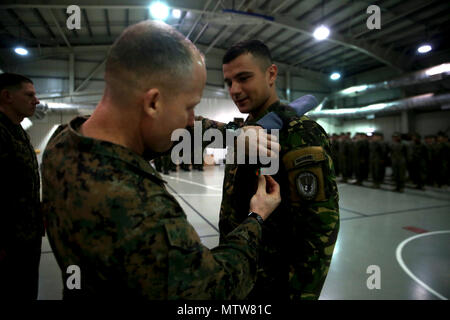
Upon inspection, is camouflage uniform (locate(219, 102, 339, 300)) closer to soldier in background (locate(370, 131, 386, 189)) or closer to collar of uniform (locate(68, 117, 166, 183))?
collar of uniform (locate(68, 117, 166, 183))

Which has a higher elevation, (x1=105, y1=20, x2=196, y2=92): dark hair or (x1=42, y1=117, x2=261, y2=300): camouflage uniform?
(x1=105, y1=20, x2=196, y2=92): dark hair

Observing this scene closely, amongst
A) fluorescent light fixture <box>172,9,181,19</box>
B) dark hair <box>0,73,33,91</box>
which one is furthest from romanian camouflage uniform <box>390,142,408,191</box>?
fluorescent light fixture <box>172,9,181,19</box>

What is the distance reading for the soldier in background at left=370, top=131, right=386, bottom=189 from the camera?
8.75m

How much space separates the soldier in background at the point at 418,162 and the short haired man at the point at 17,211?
10448mm

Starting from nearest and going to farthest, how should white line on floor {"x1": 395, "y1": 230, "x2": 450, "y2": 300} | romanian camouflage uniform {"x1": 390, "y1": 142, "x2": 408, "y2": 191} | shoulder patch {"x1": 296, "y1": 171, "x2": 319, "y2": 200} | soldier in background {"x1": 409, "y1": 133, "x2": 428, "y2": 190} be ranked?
shoulder patch {"x1": 296, "y1": 171, "x2": 319, "y2": 200} → white line on floor {"x1": 395, "y1": 230, "x2": 450, "y2": 300} → romanian camouflage uniform {"x1": 390, "y1": 142, "x2": 408, "y2": 191} → soldier in background {"x1": 409, "y1": 133, "x2": 428, "y2": 190}

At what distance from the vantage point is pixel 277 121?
1.29 metres

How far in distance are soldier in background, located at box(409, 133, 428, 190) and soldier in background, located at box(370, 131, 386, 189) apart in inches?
38.9

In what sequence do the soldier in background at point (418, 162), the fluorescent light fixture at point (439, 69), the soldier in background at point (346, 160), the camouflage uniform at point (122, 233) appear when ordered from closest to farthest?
the camouflage uniform at point (122, 233) < the soldier in background at point (418, 162) < the fluorescent light fixture at point (439, 69) < the soldier in background at point (346, 160)

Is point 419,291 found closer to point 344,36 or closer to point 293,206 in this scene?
point 293,206

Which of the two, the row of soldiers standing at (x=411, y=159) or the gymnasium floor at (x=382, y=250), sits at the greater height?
the row of soldiers standing at (x=411, y=159)

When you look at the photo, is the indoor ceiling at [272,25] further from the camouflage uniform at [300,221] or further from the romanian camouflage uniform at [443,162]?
the camouflage uniform at [300,221]

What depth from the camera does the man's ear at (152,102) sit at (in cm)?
75

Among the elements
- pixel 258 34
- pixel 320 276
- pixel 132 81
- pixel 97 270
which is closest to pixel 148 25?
pixel 132 81

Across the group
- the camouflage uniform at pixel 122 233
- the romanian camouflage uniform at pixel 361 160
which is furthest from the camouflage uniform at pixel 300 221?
the romanian camouflage uniform at pixel 361 160
